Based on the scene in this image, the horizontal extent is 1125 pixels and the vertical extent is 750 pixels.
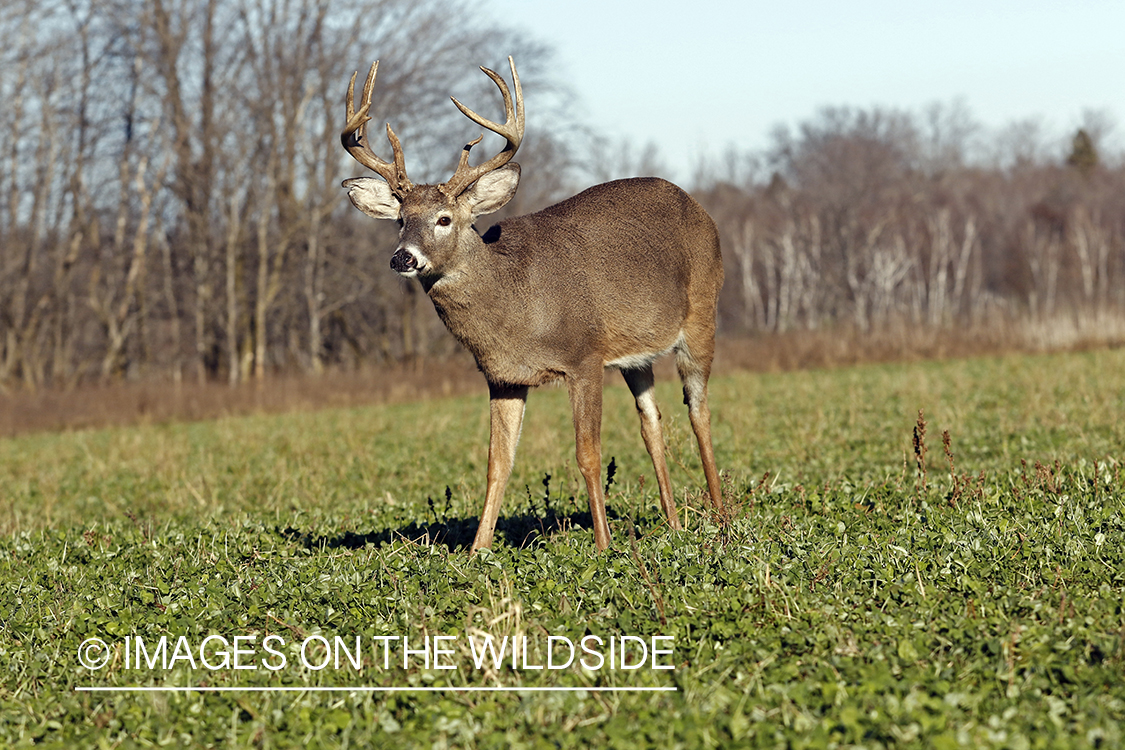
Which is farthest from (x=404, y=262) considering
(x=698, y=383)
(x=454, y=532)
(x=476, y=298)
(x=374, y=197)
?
(x=698, y=383)

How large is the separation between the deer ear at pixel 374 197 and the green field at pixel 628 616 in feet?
6.54

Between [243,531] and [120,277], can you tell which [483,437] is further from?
[120,277]

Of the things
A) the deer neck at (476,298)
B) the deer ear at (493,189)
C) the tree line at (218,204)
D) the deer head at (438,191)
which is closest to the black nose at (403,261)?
the deer head at (438,191)

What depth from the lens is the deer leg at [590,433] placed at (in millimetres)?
5980

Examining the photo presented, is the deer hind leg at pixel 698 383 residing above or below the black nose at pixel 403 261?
below

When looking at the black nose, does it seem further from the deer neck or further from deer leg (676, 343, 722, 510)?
deer leg (676, 343, 722, 510)

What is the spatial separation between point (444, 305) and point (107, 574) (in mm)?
2637

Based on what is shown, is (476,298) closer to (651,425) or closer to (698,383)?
(651,425)

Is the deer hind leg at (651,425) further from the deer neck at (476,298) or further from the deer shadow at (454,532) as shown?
the deer neck at (476,298)

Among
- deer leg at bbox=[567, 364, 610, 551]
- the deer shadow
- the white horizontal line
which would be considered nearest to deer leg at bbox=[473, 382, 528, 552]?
the deer shadow

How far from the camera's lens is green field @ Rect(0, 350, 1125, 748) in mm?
3621

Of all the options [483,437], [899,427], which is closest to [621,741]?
[899,427]

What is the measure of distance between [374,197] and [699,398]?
8.27ft

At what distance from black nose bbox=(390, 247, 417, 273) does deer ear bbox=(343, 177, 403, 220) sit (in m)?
0.65
